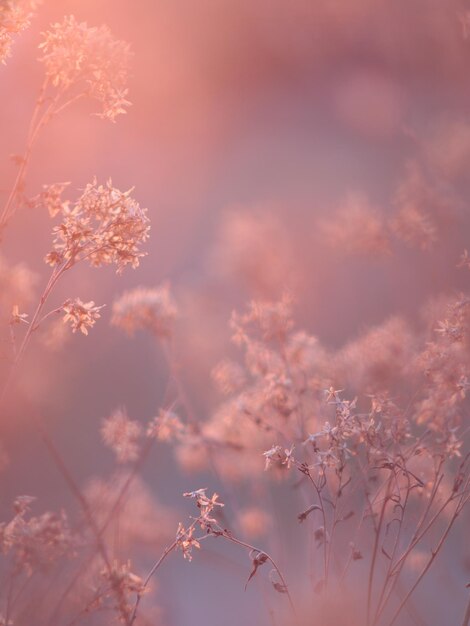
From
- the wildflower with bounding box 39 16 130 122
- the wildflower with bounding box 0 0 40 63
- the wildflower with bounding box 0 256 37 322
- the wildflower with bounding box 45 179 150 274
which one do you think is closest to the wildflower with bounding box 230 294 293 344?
the wildflower with bounding box 0 256 37 322

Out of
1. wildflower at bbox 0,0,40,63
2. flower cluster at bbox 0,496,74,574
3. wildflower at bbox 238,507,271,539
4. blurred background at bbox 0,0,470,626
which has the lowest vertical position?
flower cluster at bbox 0,496,74,574

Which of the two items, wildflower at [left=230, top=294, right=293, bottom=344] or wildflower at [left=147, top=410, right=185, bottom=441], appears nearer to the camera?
wildflower at [left=147, top=410, right=185, bottom=441]

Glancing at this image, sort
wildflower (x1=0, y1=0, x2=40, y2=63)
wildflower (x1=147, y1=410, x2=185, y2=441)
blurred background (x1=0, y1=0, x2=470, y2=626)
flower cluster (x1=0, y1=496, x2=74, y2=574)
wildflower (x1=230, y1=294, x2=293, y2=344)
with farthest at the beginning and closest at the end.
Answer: blurred background (x1=0, y1=0, x2=470, y2=626), wildflower (x1=230, y1=294, x2=293, y2=344), wildflower (x1=147, y1=410, x2=185, y2=441), flower cluster (x1=0, y1=496, x2=74, y2=574), wildflower (x1=0, y1=0, x2=40, y2=63)

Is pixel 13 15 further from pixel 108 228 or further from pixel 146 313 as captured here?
pixel 146 313

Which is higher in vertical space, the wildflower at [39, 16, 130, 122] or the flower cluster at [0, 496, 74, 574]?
the wildflower at [39, 16, 130, 122]

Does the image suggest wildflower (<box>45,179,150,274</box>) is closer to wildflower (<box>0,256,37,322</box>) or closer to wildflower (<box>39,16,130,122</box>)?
wildflower (<box>39,16,130,122</box>)

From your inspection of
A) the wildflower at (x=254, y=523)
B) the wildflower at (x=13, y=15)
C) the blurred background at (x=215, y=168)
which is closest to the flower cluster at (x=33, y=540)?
the wildflower at (x=13, y=15)
